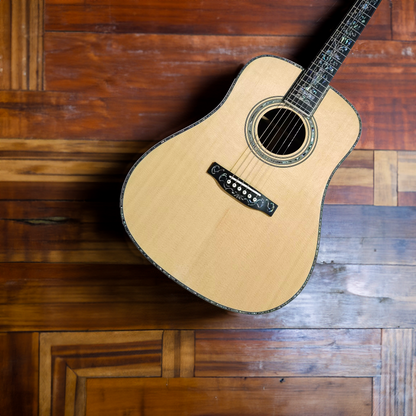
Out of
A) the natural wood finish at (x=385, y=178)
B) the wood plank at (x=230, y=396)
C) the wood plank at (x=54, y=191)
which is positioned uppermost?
the natural wood finish at (x=385, y=178)

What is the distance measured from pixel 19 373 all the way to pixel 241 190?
2.81 ft

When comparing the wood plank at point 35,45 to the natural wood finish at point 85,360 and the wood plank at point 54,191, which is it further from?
the natural wood finish at point 85,360

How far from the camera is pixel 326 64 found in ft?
2.97

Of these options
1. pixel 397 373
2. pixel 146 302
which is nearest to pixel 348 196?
pixel 397 373

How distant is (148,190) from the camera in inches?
33.1

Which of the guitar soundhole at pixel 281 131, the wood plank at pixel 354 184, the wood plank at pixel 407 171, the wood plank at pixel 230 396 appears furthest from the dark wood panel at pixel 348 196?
the wood plank at pixel 230 396

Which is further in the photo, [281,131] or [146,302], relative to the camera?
[146,302]

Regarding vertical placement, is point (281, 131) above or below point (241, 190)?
above

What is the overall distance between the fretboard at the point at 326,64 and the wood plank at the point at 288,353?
67cm

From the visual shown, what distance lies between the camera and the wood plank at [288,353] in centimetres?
104

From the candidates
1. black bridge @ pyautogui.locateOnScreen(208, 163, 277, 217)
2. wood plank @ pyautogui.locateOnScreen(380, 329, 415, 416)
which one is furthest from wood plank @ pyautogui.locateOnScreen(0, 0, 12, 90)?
wood plank @ pyautogui.locateOnScreen(380, 329, 415, 416)

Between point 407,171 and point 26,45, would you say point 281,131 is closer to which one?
point 407,171

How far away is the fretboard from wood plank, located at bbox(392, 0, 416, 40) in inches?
7.7

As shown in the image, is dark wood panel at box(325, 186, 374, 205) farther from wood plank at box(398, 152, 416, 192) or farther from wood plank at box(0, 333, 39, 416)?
wood plank at box(0, 333, 39, 416)
